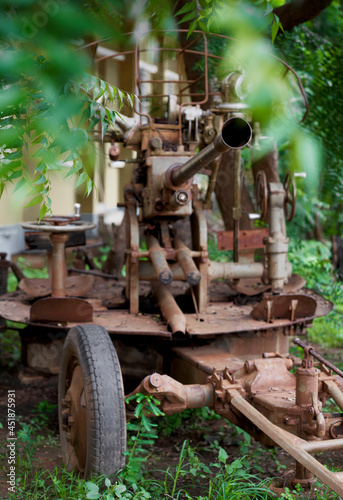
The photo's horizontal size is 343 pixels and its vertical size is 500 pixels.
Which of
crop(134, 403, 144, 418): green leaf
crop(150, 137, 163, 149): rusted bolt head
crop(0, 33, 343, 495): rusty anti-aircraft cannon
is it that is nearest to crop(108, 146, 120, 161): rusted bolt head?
crop(0, 33, 343, 495): rusty anti-aircraft cannon

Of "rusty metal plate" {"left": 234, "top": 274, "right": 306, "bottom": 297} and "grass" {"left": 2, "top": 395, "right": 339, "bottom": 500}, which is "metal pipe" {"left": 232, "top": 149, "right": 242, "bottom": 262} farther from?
"grass" {"left": 2, "top": 395, "right": 339, "bottom": 500}

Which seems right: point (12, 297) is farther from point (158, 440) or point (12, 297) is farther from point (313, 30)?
point (313, 30)

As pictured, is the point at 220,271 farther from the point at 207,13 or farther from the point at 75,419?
the point at 207,13

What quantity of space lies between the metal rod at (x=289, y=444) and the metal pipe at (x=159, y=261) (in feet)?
3.73

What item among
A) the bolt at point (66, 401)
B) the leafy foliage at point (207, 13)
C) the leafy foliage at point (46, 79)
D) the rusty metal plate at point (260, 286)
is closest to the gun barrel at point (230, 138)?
the leafy foliage at point (207, 13)

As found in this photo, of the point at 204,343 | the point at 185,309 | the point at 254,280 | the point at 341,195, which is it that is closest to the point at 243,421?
the point at 204,343

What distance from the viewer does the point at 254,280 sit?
5.63 metres

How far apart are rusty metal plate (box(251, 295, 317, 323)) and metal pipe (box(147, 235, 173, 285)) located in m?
0.68

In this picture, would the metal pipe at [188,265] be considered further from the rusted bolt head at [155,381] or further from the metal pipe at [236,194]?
the rusted bolt head at [155,381]

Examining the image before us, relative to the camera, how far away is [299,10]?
244 inches

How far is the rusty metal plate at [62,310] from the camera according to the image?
415cm

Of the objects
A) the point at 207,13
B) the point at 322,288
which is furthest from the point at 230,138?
the point at 322,288

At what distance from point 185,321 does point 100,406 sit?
1129 mm

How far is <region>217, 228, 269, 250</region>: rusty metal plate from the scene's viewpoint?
5.09 metres
